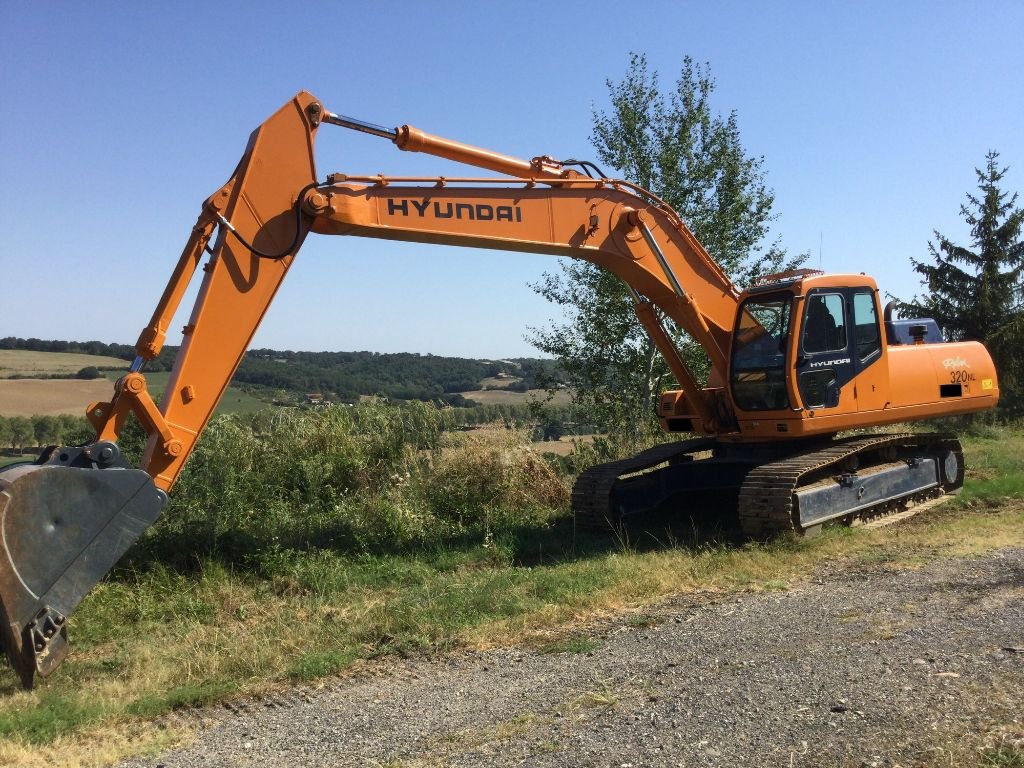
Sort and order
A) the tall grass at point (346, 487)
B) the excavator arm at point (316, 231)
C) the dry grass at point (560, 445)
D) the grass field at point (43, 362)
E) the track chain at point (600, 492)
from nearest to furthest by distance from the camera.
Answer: the excavator arm at point (316, 231), the tall grass at point (346, 487), the track chain at point (600, 492), the dry grass at point (560, 445), the grass field at point (43, 362)

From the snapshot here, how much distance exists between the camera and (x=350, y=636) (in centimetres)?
657

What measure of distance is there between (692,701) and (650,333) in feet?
20.3

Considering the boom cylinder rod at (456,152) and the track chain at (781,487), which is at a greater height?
the boom cylinder rod at (456,152)

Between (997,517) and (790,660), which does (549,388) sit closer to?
(997,517)

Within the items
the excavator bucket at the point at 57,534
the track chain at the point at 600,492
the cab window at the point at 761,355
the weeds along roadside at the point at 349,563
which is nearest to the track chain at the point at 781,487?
the weeds along roadside at the point at 349,563

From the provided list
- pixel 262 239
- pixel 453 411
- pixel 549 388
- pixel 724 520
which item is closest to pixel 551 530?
pixel 724 520

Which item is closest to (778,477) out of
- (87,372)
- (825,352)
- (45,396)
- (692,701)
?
(825,352)

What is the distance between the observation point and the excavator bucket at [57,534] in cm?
553

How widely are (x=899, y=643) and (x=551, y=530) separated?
4997 millimetres

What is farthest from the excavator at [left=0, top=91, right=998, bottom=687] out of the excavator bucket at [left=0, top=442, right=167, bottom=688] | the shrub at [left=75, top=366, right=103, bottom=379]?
the shrub at [left=75, top=366, right=103, bottom=379]

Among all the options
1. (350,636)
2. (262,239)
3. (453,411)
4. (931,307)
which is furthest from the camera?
(931,307)

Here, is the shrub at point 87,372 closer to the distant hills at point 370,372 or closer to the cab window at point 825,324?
the distant hills at point 370,372

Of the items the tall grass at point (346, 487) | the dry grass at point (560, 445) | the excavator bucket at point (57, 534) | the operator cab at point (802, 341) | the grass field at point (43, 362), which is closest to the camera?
the excavator bucket at point (57, 534)

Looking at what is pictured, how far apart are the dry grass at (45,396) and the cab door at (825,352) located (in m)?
8.24
